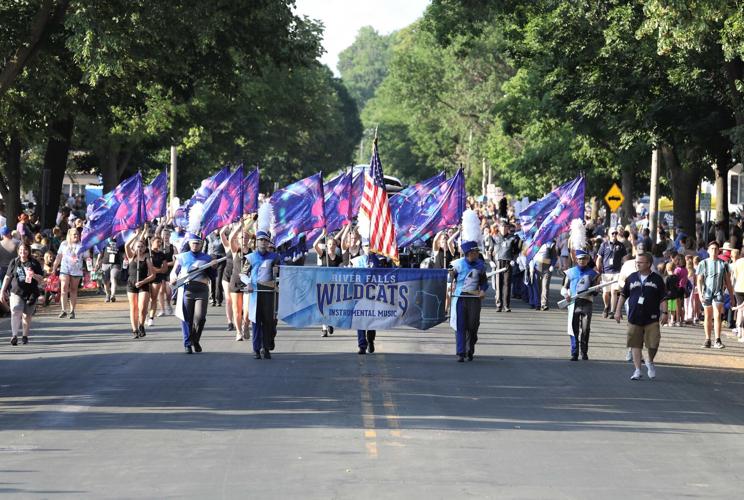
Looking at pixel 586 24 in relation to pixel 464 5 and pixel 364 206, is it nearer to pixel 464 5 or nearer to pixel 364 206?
pixel 464 5

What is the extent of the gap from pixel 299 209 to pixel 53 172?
54.9ft

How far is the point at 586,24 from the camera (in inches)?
1289

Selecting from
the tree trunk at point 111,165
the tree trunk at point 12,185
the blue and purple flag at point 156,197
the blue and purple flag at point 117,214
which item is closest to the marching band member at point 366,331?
the blue and purple flag at point 117,214

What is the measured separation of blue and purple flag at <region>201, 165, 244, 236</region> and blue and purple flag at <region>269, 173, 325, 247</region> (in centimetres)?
133

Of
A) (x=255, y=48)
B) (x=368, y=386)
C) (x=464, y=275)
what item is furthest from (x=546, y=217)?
(x=368, y=386)

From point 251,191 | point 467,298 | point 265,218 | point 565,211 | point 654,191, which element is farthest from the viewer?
point 654,191

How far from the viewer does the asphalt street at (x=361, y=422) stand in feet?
36.3

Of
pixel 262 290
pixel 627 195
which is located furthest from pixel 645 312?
pixel 627 195

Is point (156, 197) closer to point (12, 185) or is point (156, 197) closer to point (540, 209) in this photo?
point (540, 209)

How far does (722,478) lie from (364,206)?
11.4m

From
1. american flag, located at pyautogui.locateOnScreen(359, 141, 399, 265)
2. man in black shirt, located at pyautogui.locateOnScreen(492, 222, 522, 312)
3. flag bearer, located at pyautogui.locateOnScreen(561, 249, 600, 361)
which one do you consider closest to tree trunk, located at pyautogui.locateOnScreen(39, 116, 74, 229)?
man in black shirt, located at pyautogui.locateOnScreen(492, 222, 522, 312)

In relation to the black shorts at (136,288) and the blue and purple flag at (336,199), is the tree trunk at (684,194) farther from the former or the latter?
the black shorts at (136,288)

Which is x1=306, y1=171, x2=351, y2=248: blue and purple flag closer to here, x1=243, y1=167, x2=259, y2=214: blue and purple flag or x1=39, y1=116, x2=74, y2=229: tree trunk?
x1=243, y1=167, x2=259, y2=214: blue and purple flag

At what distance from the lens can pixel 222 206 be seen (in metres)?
26.7
